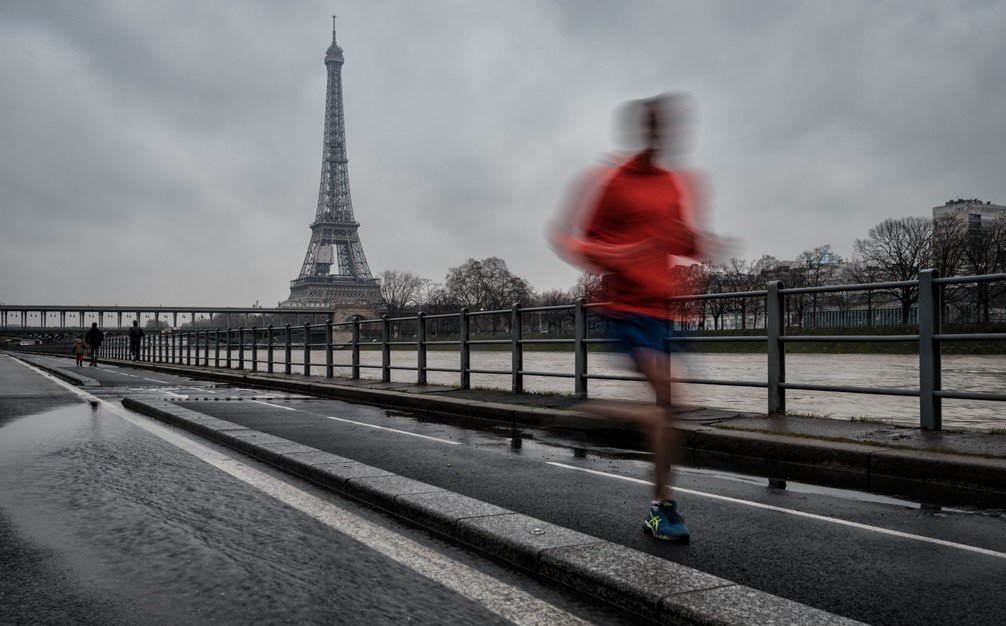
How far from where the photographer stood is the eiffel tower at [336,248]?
125m

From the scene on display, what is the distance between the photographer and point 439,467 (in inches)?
253

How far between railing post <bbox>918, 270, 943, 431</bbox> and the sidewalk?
21 cm

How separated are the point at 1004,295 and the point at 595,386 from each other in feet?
33.2

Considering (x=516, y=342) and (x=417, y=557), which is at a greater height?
(x=516, y=342)

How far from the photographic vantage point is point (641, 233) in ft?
12.7

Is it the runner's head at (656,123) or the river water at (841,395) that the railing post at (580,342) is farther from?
the runner's head at (656,123)

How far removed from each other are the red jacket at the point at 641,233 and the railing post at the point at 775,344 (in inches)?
181

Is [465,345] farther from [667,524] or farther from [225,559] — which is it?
[225,559]

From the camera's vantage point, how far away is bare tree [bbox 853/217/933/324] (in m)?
58.4

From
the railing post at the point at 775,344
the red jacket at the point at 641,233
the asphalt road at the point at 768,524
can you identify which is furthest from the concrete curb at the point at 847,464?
the red jacket at the point at 641,233

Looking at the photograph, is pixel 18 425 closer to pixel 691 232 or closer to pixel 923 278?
pixel 691 232

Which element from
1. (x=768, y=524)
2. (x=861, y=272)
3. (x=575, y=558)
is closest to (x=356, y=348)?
(x=768, y=524)

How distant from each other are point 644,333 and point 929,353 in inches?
160

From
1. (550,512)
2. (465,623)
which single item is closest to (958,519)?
(550,512)
